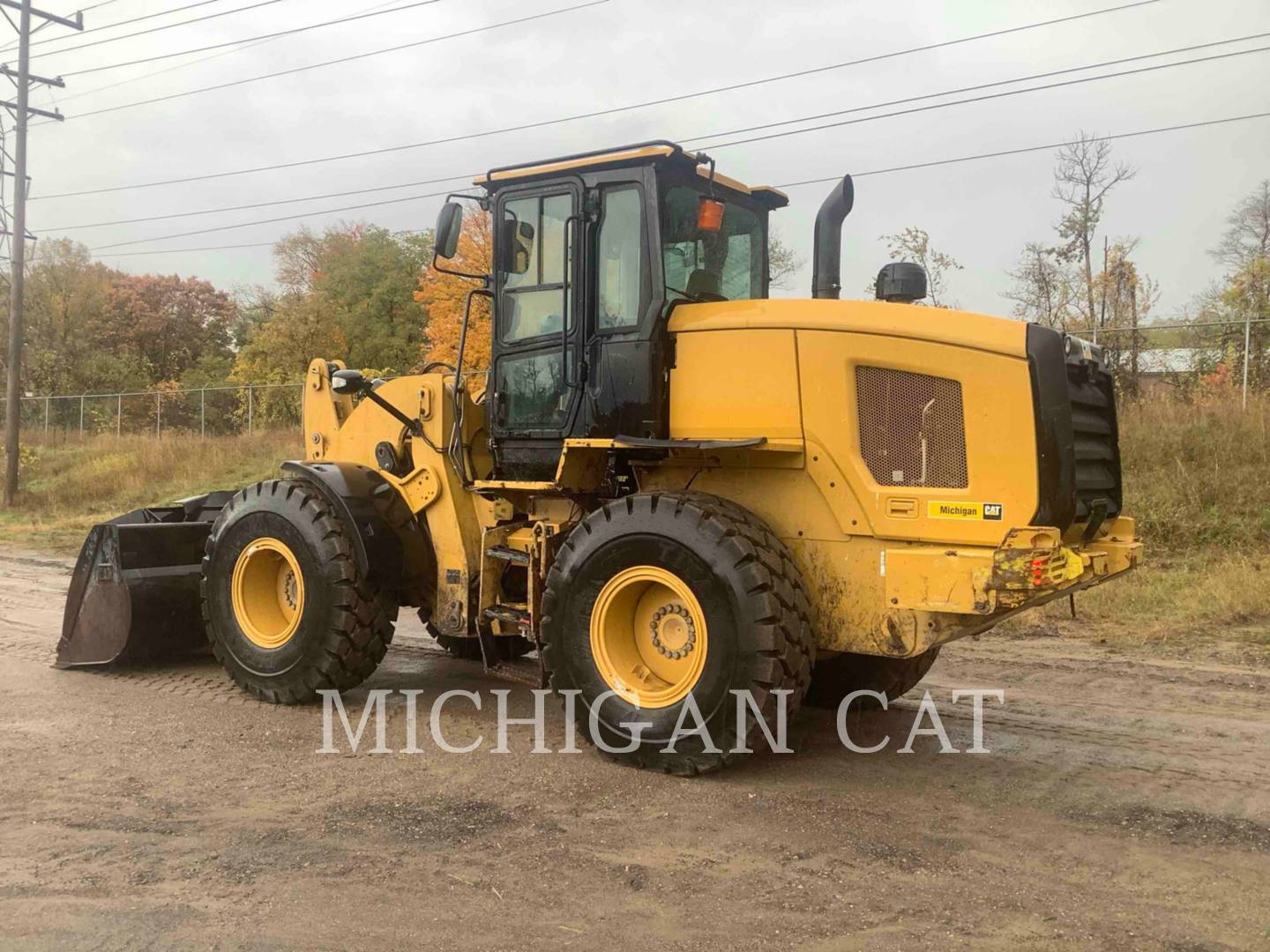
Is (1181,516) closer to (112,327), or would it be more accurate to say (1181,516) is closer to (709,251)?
(709,251)

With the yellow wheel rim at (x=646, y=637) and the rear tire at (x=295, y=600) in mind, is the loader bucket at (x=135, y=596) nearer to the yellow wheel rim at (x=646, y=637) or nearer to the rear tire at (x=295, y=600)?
the rear tire at (x=295, y=600)

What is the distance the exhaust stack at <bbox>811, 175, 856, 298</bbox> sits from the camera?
226 inches

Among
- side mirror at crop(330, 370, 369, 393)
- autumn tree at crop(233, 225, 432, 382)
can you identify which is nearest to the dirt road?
side mirror at crop(330, 370, 369, 393)

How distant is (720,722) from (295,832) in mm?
1834

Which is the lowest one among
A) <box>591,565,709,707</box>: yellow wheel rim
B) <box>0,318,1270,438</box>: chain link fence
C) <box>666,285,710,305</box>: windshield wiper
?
<box>591,565,709,707</box>: yellow wheel rim

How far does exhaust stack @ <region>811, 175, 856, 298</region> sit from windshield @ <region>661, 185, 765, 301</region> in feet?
1.52

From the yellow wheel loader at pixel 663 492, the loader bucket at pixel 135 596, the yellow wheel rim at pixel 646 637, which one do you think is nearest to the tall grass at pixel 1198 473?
the yellow wheel loader at pixel 663 492

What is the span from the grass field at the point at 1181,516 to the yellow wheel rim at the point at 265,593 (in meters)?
5.92

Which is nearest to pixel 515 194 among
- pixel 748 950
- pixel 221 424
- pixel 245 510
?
pixel 245 510

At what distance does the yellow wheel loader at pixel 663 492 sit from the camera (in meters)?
4.67

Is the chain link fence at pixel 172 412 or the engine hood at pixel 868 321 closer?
the engine hood at pixel 868 321

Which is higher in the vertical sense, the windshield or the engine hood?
the windshield

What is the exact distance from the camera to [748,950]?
10.8 feet

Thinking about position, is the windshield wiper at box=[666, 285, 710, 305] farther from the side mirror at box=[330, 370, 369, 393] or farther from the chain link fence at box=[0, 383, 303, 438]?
the chain link fence at box=[0, 383, 303, 438]
